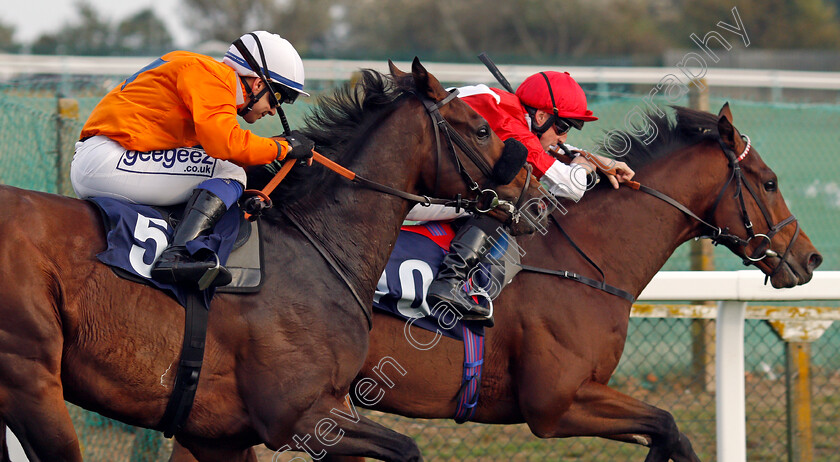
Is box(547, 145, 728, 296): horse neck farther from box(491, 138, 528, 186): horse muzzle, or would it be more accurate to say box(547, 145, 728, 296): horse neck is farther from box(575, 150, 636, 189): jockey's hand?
box(491, 138, 528, 186): horse muzzle

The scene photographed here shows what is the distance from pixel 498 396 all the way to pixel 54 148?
2.77 meters

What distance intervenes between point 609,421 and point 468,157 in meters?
1.30

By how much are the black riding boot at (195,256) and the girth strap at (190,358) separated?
0.08 metres

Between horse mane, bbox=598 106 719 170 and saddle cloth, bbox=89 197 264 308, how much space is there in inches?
75.0

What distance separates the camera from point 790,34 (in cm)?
3550

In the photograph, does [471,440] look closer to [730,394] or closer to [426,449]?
[426,449]

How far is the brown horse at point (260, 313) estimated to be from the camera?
106 inches

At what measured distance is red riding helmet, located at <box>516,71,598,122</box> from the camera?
409cm

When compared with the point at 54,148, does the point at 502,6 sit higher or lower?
higher

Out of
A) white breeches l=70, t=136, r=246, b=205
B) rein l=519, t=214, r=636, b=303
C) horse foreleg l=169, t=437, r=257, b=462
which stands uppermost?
rein l=519, t=214, r=636, b=303

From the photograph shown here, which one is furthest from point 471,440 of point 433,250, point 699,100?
point 699,100

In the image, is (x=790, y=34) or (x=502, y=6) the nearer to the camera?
(x=790, y=34)

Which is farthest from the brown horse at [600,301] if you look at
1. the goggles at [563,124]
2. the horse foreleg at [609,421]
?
the goggles at [563,124]

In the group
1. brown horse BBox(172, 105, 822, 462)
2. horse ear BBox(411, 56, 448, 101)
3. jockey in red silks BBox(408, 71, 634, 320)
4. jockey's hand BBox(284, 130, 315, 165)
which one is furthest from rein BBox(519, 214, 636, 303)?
jockey's hand BBox(284, 130, 315, 165)
